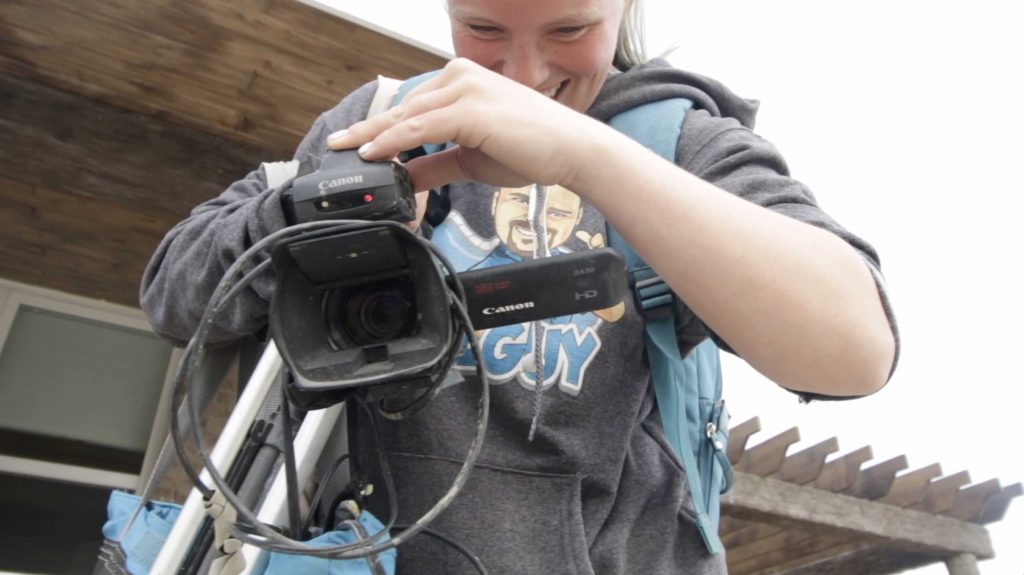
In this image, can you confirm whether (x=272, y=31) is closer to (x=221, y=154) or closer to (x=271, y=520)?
(x=221, y=154)

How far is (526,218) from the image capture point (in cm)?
113

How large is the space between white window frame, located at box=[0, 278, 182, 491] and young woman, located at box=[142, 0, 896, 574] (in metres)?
2.70

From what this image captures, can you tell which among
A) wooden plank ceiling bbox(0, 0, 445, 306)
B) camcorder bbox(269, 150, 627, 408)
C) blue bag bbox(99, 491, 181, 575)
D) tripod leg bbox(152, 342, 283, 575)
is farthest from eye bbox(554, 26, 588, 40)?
wooden plank ceiling bbox(0, 0, 445, 306)

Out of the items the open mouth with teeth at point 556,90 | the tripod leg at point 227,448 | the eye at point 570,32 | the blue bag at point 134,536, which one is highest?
the eye at point 570,32

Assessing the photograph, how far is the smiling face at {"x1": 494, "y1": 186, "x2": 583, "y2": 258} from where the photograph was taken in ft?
3.64

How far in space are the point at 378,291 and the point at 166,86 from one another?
192cm

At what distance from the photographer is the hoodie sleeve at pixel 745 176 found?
89cm

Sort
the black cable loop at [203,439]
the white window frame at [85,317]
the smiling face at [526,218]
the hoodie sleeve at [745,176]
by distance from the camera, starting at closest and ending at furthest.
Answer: the black cable loop at [203,439], the hoodie sleeve at [745,176], the smiling face at [526,218], the white window frame at [85,317]

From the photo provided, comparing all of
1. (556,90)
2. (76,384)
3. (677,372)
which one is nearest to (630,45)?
(556,90)

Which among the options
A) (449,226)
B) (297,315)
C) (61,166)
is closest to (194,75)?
(61,166)

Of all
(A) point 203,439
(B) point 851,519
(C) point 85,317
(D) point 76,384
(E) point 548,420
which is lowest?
(B) point 851,519

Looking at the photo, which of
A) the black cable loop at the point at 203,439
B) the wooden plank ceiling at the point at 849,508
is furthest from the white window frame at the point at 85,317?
the black cable loop at the point at 203,439

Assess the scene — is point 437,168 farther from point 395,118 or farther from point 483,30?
point 483,30

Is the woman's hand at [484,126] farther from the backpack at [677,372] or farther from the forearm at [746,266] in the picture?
the backpack at [677,372]
